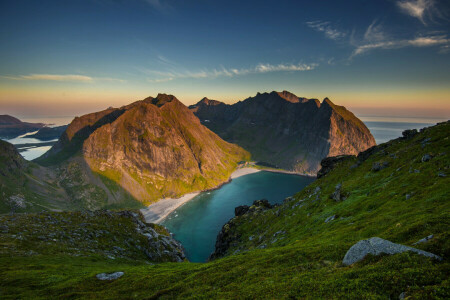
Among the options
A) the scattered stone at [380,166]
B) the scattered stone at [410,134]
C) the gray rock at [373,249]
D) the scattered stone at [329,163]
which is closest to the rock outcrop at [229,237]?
the scattered stone at [329,163]

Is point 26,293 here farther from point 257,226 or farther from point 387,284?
point 257,226

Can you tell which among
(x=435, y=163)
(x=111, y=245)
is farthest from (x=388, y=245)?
(x=111, y=245)

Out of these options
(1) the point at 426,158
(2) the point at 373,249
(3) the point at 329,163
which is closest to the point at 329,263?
(2) the point at 373,249

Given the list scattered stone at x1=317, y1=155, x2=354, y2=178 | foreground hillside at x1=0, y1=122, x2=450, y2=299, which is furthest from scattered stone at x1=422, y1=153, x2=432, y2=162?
scattered stone at x1=317, y1=155, x2=354, y2=178

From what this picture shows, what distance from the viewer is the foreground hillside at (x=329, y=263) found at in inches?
468

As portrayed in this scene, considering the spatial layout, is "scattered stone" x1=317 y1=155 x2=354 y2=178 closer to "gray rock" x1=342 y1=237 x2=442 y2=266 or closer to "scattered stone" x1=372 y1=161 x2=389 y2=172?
"scattered stone" x1=372 y1=161 x2=389 y2=172

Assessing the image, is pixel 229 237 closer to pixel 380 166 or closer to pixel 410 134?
pixel 380 166

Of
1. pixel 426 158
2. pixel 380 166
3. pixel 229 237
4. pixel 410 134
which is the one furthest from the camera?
pixel 229 237

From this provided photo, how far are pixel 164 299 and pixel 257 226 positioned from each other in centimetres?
6709

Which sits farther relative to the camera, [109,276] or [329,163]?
[329,163]

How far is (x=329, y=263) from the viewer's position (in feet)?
57.9

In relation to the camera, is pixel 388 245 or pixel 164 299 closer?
pixel 388 245

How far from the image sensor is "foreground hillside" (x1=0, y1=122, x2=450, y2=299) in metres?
11.9

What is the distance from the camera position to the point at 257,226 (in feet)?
270
